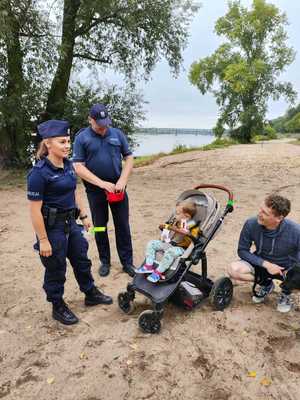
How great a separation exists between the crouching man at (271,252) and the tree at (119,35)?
7.89 metres

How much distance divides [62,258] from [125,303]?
0.79m

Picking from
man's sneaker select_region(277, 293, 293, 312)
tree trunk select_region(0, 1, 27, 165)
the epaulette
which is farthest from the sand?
tree trunk select_region(0, 1, 27, 165)

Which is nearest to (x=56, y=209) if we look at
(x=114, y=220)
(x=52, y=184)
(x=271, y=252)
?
(x=52, y=184)

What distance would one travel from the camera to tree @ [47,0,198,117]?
1051 centimetres

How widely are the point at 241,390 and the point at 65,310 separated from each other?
1.69m

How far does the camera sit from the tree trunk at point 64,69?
10541mm

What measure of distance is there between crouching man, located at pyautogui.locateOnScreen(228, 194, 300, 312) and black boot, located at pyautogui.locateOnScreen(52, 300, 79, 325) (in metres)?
1.57

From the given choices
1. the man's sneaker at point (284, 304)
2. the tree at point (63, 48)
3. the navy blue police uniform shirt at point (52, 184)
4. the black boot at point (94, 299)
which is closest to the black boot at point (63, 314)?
the black boot at point (94, 299)

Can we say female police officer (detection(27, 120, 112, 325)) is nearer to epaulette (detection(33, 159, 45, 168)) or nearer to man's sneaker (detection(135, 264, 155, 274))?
epaulette (detection(33, 159, 45, 168))

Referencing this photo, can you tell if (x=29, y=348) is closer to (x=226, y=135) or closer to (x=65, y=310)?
(x=65, y=310)

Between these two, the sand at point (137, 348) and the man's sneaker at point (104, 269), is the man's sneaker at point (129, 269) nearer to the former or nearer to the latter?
the sand at point (137, 348)

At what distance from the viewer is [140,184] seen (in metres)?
10.1

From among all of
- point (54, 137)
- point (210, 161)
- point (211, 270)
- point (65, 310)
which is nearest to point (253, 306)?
point (211, 270)

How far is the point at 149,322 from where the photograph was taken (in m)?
3.35
